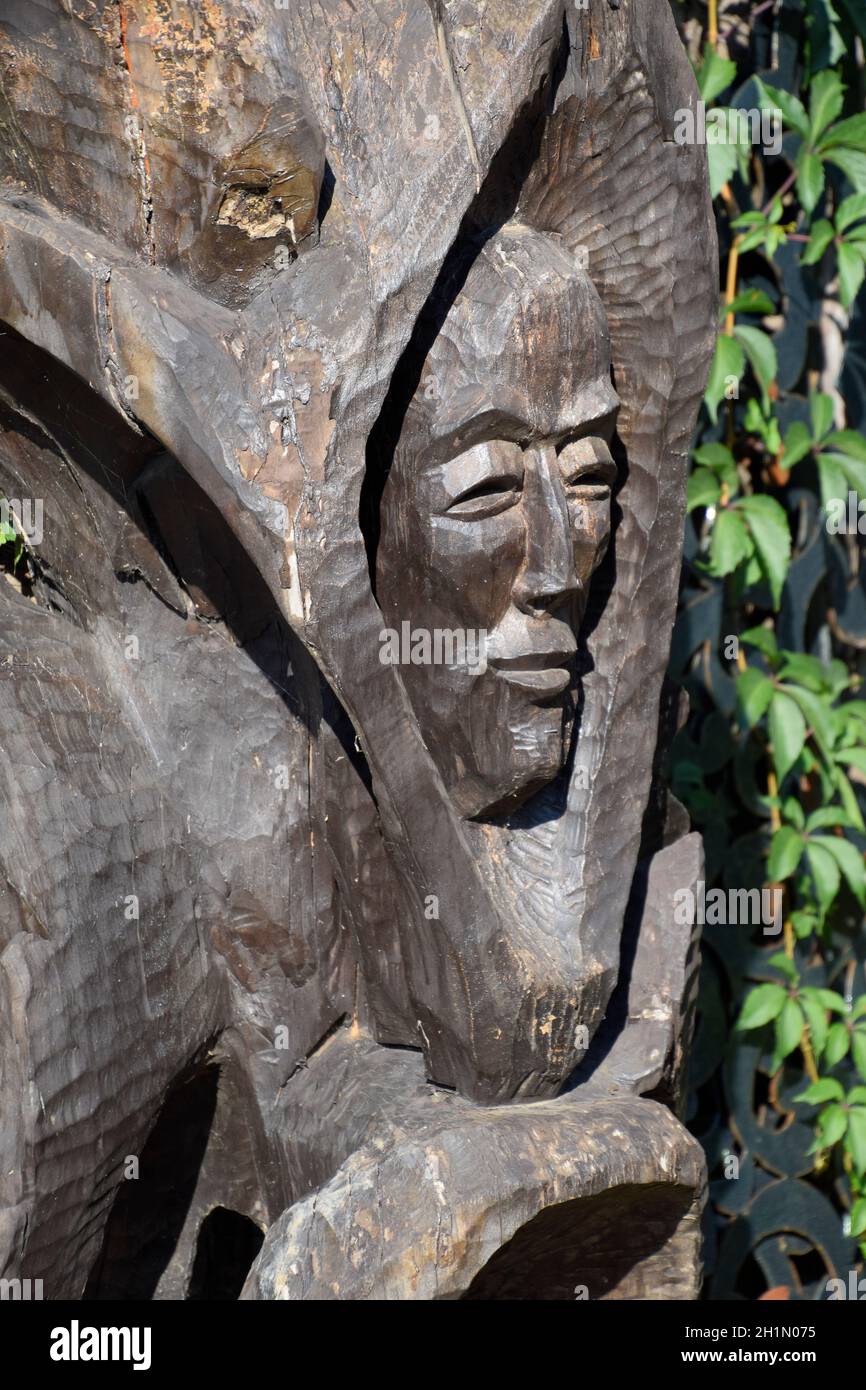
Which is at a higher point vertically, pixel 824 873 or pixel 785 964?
pixel 824 873

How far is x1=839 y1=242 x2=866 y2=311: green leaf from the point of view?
2293mm

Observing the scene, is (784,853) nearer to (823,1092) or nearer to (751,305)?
(823,1092)

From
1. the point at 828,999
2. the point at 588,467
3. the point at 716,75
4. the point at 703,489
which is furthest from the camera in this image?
the point at 828,999

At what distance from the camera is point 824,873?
2363 mm

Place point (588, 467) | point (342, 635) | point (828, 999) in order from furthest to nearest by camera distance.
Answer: point (828, 999) < point (588, 467) < point (342, 635)

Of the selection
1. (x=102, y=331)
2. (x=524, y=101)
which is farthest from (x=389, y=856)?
(x=524, y=101)

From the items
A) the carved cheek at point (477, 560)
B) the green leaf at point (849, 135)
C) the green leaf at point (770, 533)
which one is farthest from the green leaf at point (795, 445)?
the carved cheek at point (477, 560)

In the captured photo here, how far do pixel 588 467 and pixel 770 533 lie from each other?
3.27 ft

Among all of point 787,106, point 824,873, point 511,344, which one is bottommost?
point 824,873

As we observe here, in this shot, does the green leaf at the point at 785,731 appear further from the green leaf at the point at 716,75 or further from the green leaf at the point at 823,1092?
the green leaf at the point at 716,75

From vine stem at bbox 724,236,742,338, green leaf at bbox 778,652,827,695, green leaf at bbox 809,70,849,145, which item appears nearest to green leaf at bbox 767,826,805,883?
green leaf at bbox 778,652,827,695

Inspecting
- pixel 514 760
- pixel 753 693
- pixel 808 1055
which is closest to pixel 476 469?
pixel 514 760

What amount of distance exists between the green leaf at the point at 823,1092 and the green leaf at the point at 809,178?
1.28 meters

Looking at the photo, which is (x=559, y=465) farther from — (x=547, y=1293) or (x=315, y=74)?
(x=547, y=1293)
